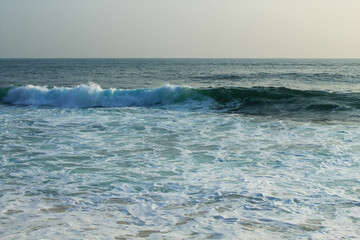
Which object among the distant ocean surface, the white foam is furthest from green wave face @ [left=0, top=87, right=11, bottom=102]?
the distant ocean surface

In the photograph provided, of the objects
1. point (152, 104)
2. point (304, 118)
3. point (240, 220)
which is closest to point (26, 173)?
point (240, 220)

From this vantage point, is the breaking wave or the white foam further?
the white foam

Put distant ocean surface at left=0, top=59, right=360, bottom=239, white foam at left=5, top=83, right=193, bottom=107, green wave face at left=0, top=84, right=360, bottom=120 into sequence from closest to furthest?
distant ocean surface at left=0, top=59, right=360, bottom=239 < green wave face at left=0, top=84, right=360, bottom=120 < white foam at left=5, top=83, right=193, bottom=107

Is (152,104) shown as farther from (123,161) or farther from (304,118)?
(123,161)

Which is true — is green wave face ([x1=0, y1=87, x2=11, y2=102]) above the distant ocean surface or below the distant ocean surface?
above

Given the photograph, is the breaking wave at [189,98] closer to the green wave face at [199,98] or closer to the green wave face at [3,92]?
the green wave face at [199,98]

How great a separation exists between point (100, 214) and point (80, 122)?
799 centimetres

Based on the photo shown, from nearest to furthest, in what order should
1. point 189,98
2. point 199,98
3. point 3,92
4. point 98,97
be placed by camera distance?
point 199,98 → point 189,98 → point 98,97 → point 3,92

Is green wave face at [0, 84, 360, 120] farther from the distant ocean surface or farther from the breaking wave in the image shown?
the distant ocean surface

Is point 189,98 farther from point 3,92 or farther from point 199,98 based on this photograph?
point 3,92

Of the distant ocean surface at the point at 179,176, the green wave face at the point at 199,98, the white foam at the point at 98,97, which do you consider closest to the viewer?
the distant ocean surface at the point at 179,176

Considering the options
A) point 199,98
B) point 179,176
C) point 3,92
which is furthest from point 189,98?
point 179,176

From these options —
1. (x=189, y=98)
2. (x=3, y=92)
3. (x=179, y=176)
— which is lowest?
(x=179, y=176)

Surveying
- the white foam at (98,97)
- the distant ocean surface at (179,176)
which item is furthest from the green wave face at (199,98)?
the distant ocean surface at (179,176)
